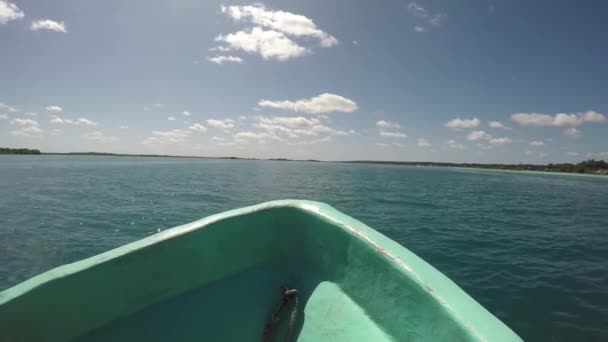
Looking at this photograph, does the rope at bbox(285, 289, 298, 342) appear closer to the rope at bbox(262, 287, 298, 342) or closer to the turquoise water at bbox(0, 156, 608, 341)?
the rope at bbox(262, 287, 298, 342)

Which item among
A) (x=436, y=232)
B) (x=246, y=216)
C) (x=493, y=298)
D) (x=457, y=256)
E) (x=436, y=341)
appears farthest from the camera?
(x=436, y=232)

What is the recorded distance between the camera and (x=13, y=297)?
1.64 meters

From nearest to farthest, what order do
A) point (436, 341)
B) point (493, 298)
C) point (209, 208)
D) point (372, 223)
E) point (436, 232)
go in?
1. point (436, 341)
2. point (493, 298)
3. point (436, 232)
4. point (372, 223)
5. point (209, 208)

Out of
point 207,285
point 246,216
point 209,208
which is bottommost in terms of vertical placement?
point 209,208

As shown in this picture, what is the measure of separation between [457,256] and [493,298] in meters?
2.69

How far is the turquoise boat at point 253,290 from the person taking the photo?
65.9 inches

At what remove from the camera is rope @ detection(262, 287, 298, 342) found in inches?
82.0

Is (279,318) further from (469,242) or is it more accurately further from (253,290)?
(469,242)

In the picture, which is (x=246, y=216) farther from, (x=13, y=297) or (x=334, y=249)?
(x=13, y=297)

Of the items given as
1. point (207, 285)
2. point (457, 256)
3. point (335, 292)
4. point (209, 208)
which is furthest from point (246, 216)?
point (209, 208)

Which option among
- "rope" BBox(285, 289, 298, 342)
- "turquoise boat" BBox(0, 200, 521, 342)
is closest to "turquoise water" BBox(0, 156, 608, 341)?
"turquoise boat" BBox(0, 200, 521, 342)

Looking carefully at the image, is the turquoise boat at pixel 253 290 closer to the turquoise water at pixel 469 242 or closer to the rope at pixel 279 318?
the rope at pixel 279 318

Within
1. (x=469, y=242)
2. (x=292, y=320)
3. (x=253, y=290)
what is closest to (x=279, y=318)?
(x=292, y=320)

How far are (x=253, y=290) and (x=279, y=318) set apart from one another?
333 mm
